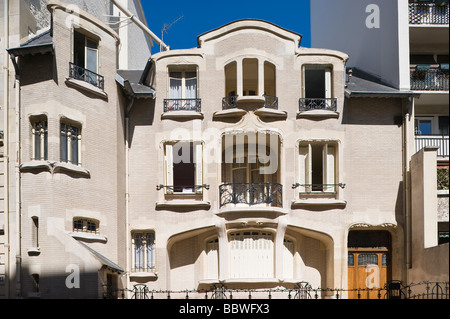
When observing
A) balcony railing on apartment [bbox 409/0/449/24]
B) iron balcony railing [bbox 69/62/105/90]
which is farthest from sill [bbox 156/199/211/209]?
balcony railing on apartment [bbox 409/0/449/24]

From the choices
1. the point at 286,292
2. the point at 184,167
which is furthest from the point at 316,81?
the point at 286,292

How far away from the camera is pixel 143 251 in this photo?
24.9m

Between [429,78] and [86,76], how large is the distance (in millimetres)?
13305

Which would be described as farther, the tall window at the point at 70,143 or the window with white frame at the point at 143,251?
the window with white frame at the point at 143,251

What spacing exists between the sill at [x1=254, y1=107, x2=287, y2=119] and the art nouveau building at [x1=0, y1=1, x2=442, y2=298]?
0.04 m

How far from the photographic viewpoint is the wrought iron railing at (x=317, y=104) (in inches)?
995

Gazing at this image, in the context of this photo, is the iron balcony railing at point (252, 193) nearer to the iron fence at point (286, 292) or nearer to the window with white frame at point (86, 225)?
the iron fence at point (286, 292)

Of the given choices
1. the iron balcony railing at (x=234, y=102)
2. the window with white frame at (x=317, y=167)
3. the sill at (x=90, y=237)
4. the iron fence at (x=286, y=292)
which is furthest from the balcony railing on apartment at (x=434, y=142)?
the sill at (x=90, y=237)

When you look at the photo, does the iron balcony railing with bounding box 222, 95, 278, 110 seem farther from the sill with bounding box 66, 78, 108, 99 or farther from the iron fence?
the iron fence

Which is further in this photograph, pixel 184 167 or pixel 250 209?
pixel 184 167

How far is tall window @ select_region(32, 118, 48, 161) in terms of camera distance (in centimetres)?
2177

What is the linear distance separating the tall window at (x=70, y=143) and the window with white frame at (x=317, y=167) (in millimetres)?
8228

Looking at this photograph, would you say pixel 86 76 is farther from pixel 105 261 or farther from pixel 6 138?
pixel 105 261
